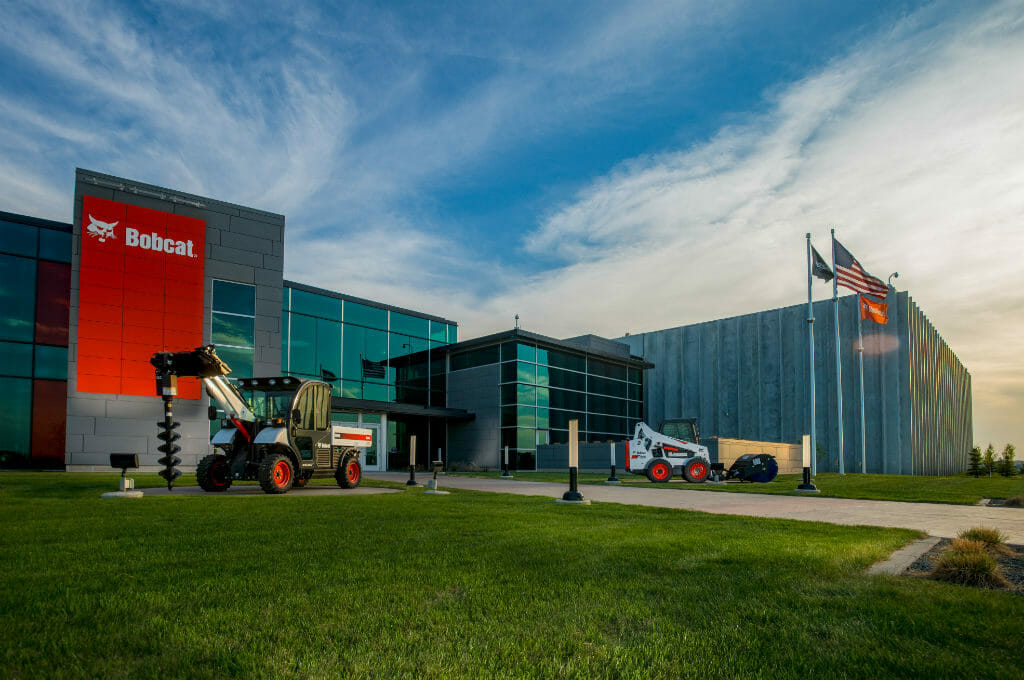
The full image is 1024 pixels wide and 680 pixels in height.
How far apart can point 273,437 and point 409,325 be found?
23.2 m

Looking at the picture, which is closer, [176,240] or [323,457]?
[323,457]

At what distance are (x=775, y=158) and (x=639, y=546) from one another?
11730 millimetres

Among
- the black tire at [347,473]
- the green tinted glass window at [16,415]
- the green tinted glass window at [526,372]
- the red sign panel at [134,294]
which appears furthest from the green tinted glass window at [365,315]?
the black tire at [347,473]

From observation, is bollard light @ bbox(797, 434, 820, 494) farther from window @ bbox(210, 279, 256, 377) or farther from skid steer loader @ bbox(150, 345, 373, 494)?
window @ bbox(210, 279, 256, 377)

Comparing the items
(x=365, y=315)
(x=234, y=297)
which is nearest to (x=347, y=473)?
(x=234, y=297)

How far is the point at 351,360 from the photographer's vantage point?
109 feet

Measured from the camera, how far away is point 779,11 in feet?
31.8

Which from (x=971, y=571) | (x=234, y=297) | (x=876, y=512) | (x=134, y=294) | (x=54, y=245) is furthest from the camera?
(x=234, y=297)

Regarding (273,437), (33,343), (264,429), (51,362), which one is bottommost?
(273,437)

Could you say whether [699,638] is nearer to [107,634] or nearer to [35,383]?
[107,634]

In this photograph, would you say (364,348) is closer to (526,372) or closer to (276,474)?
(526,372)

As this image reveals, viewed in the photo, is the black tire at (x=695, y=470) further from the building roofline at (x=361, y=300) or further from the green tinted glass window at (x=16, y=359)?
the green tinted glass window at (x=16, y=359)

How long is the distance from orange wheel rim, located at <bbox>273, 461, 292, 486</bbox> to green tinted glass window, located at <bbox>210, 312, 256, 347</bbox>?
50.8 feet

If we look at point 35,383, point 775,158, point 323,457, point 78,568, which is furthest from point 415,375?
point 78,568
